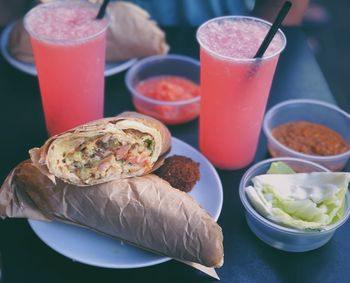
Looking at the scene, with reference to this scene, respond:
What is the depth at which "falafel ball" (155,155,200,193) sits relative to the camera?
1.27 metres

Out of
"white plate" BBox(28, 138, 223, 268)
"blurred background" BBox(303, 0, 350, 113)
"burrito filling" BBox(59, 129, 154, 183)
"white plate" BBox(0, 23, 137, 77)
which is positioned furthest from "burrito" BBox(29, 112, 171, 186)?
"blurred background" BBox(303, 0, 350, 113)

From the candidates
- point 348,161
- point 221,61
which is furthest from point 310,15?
point 221,61

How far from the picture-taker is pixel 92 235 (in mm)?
1172

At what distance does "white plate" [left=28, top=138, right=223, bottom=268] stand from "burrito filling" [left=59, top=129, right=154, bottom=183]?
122mm

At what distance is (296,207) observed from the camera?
1.18 meters

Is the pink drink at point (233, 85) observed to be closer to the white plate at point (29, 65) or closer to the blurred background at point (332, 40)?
the white plate at point (29, 65)

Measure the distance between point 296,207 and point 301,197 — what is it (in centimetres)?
4

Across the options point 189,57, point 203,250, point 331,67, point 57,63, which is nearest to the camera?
point 203,250

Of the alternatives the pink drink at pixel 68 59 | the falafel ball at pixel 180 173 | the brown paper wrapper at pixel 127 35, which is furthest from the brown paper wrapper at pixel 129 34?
the falafel ball at pixel 180 173

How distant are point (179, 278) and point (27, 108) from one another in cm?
76

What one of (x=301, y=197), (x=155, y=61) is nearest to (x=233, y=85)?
(x=301, y=197)

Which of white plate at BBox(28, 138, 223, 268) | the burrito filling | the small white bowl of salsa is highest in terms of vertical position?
the burrito filling

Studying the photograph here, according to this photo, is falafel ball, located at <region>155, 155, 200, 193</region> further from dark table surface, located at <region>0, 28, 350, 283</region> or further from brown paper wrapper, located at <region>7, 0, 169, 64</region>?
brown paper wrapper, located at <region>7, 0, 169, 64</region>

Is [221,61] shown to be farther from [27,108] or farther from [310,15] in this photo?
[310,15]
